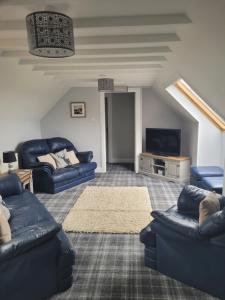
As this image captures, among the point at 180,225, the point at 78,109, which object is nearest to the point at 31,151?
the point at 78,109

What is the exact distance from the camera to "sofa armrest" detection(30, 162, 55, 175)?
15.9 feet

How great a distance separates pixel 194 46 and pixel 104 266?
96.3 inches

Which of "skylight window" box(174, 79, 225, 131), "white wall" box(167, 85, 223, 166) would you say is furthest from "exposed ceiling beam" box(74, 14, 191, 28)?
"white wall" box(167, 85, 223, 166)

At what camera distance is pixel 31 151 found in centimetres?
520

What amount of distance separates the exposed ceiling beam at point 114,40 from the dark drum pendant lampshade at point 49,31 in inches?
35.4

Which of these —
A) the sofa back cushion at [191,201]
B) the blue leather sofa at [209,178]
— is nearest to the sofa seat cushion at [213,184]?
the blue leather sofa at [209,178]

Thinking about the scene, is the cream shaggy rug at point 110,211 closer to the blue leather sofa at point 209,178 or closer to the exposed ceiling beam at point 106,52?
the blue leather sofa at point 209,178

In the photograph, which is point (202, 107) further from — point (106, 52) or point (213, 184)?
point (106, 52)

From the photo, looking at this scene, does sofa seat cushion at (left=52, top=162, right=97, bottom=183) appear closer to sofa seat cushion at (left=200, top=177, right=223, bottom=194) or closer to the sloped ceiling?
the sloped ceiling

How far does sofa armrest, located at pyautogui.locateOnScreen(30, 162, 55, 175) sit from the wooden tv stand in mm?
2444

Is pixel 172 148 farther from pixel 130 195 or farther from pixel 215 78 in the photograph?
pixel 215 78

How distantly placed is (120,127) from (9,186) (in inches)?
180

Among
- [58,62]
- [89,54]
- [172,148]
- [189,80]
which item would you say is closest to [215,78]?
[189,80]

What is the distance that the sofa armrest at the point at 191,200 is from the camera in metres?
2.62
